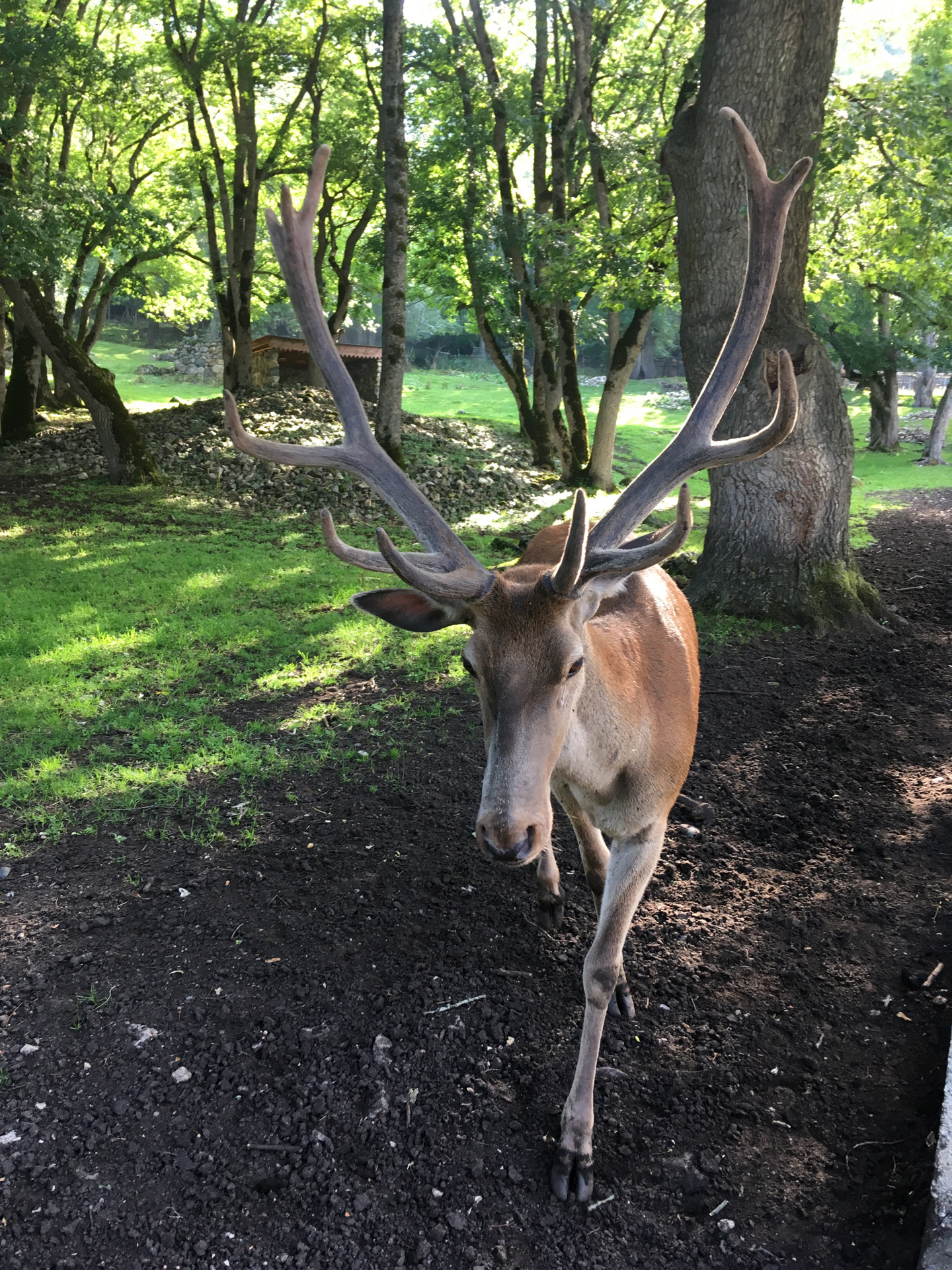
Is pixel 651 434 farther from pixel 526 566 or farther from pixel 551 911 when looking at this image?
pixel 526 566

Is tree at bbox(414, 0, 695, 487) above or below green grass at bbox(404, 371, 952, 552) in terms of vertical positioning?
above

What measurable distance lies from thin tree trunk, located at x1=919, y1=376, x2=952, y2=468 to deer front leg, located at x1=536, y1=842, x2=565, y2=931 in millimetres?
20473

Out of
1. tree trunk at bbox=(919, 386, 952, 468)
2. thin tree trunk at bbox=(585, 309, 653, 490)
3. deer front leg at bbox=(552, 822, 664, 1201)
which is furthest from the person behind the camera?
tree trunk at bbox=(919, 386, 952, 468)

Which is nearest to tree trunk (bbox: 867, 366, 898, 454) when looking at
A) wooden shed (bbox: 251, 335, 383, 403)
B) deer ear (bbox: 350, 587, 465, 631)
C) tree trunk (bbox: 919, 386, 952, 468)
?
tree trunk (bbox: 919, 386, 952, 468)

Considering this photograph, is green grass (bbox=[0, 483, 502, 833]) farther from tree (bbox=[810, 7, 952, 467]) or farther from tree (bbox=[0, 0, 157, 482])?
tree (bbox=[810, 7, 952, 467])

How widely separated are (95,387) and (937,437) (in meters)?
18.9

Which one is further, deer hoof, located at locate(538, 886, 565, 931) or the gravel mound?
the gravel mound

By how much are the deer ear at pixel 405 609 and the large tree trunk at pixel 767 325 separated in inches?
194

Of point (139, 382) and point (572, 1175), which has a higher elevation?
point (139, 382)

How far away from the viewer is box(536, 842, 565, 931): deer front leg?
3.69m

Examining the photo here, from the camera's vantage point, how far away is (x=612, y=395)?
14570mm

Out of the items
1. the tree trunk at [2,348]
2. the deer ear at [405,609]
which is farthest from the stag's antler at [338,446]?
the tree trunk at [2,348]

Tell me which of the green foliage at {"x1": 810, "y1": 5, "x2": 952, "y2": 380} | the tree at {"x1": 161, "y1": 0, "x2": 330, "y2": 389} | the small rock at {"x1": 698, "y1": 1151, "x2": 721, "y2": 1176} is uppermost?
the tree at {"x1": 161, "y1": 0, "x2": 330, "y2": 389}

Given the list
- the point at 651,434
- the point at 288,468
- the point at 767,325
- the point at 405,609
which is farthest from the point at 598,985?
the point at 651,434
